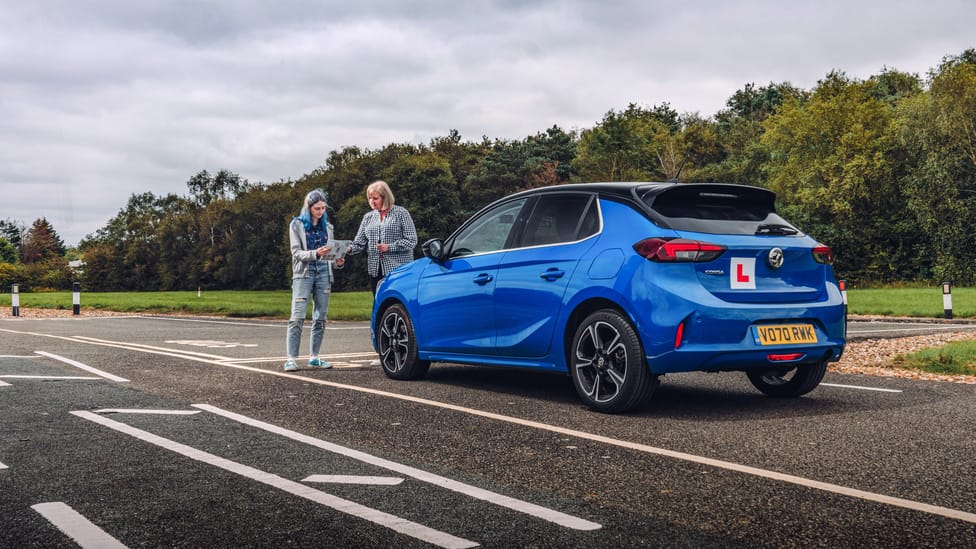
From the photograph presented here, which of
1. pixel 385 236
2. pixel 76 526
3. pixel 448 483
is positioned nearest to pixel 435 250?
pixel 385 236

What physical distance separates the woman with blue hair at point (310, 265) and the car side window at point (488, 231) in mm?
1627

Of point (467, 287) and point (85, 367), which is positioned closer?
point (467, 287)

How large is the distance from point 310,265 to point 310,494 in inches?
215

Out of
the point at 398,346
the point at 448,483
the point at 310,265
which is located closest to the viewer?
the point at 448,483

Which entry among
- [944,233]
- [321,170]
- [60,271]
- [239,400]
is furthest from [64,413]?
[321,170]

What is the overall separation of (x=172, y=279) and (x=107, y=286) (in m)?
8.83

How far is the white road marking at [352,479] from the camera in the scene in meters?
4.29

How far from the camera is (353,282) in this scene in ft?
236

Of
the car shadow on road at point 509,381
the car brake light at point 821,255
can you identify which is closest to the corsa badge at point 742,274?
the car brake light at point 821,255

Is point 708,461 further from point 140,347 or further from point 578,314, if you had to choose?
point 140,347

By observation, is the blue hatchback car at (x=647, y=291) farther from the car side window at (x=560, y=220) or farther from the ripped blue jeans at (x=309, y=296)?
the ripped blue jeans at (x=309, y=296)

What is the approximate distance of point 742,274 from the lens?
6.17 metres

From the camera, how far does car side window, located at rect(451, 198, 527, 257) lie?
24.9 ft

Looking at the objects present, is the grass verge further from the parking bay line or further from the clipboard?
the clipboard
